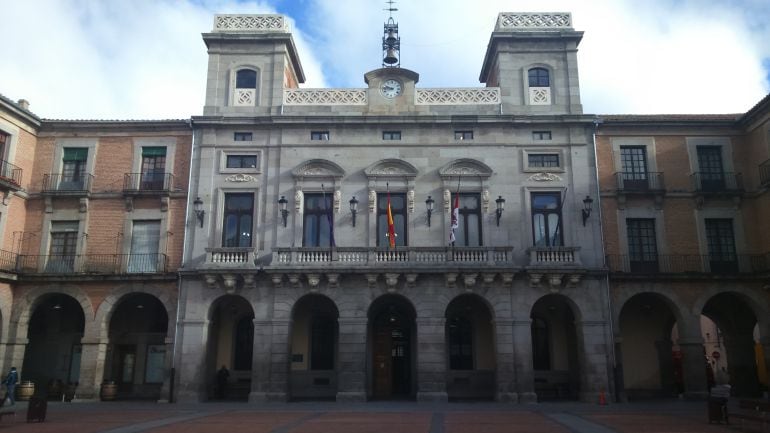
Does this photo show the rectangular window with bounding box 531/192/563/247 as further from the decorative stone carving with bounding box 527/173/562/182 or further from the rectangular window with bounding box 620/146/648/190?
the rectangular window with bounding box 620/146/648/190

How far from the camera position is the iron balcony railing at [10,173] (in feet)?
94.4

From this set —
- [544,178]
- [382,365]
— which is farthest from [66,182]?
[544,178]

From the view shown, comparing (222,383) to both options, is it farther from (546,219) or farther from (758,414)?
(758,414)

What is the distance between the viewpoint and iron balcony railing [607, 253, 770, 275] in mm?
28922

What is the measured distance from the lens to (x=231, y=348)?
29.8 metres

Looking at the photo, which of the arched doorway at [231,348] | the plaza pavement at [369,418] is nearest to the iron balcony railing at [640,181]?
the plaza pavement at [369,418]

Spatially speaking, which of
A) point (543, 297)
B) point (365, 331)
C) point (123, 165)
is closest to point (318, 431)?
point (365, 331)

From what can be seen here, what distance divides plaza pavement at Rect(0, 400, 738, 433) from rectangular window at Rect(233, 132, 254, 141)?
40.9 ft

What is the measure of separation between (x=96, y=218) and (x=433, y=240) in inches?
641

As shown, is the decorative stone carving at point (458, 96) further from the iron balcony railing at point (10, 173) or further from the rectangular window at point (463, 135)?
the iron balcony railing at point (10, 173)

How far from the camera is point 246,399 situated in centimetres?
2850

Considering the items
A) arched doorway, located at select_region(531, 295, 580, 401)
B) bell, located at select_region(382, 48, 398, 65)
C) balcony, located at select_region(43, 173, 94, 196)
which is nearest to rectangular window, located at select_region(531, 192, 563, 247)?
arched doorway, located at select_region(531, 295, 580, 401)

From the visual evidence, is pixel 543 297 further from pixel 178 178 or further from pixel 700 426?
pixel 178 178

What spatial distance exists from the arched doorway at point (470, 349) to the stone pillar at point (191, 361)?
36.8 ft
